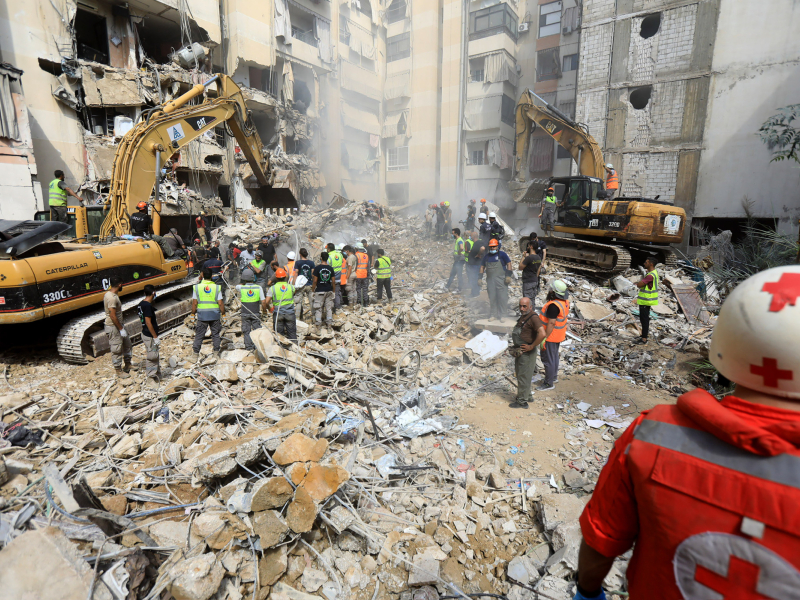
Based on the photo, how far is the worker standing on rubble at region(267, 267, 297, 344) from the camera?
7.25m

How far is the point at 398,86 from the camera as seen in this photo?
28.1 metres

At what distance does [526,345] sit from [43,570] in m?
5.06

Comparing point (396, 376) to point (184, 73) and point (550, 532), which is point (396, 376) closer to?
point (550, 532)

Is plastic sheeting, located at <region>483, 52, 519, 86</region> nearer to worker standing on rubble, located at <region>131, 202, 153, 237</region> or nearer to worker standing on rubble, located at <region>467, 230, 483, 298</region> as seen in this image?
worker standing on rubble, located at <region>467, 230, 483, 298</region>

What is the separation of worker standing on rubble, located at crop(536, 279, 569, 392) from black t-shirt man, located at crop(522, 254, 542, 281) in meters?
2.47

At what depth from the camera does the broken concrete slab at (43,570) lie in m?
2.11

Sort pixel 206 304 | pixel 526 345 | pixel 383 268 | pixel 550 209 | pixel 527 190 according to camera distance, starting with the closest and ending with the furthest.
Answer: pixel 526 345 → pixel 206 304 → pixel 383 268 → pixel 550 209 → pixel 527 190

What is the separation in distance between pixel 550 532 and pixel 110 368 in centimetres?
678

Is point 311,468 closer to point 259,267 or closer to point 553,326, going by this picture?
point 553,326

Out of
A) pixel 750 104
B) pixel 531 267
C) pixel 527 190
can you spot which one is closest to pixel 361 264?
pixel 531 267

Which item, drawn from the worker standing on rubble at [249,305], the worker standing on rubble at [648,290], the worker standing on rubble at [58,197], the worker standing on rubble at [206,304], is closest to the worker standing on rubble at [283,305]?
the worker standing on rubble at [249,305]

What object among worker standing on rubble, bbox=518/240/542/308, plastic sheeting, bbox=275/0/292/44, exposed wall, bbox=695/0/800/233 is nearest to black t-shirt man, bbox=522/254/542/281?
worker standing on rubble, bbox=518/240/542/308

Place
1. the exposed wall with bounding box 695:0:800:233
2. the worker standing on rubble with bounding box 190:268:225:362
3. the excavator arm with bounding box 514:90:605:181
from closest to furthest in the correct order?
the worker standing on rubble with bounding box 190:268:225:362 < the excavator arm with bounding box 514:90:605:181 < the exposed wall with bounding box 695:0:800:233

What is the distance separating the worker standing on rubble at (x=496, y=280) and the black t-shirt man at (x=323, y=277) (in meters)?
3.38
